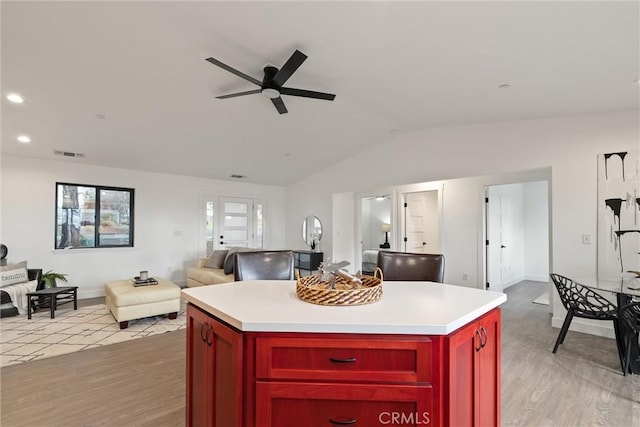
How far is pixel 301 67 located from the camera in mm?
3139

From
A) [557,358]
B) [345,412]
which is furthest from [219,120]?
[557,358]

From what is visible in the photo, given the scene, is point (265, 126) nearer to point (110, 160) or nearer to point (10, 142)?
point (110, 160)

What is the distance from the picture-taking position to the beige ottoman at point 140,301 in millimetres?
3758

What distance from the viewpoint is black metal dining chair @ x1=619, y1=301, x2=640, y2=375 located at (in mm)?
2500

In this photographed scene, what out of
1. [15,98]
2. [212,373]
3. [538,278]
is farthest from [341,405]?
[538,278]

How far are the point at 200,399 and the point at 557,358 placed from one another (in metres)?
3.26

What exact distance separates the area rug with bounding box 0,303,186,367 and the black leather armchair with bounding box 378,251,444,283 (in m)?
2.87

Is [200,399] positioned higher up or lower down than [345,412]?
lower down

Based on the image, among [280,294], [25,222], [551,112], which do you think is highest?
[551,112]

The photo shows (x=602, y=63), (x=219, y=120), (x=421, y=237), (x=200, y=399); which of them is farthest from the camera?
(x=421, y=237)

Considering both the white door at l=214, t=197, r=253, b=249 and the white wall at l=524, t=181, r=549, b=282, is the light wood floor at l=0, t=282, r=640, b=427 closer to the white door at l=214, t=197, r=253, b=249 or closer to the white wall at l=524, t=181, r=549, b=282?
the white door at l=214, t=197, r=253, b=249

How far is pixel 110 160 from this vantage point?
5.47 m

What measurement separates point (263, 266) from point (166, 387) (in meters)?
1.25

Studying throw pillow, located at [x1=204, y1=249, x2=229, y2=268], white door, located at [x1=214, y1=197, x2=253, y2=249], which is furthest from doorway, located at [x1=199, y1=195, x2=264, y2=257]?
throw pillow, located at [x1=204, y1=249, x2=229, y2=268]
